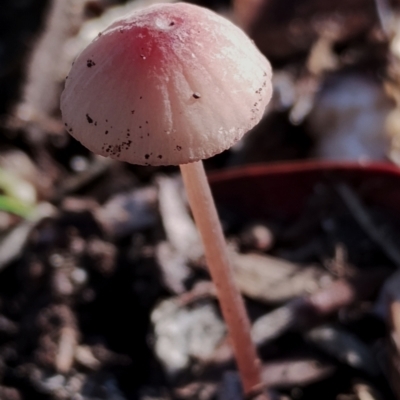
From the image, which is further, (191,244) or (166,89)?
(191,244)

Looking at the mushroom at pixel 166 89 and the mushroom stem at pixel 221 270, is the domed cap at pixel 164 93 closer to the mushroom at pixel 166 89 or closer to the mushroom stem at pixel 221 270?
the mushroom at pixel 166 89

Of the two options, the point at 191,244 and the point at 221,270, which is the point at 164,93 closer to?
the point at 221,270

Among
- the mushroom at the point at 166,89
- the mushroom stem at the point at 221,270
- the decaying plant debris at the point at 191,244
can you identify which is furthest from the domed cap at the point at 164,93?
the decaying plant debris at the point at 191,244

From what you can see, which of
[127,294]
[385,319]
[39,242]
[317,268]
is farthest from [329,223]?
[39,242]

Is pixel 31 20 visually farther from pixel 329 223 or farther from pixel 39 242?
pixel 329 223

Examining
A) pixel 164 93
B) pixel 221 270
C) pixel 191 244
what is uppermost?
pixel 191 244

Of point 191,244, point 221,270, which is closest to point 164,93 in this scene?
point 221,270

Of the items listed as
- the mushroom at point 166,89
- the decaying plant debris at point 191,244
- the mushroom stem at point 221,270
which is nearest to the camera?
the mushroom at point 166,89

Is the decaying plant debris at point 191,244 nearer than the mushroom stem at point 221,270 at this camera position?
No
